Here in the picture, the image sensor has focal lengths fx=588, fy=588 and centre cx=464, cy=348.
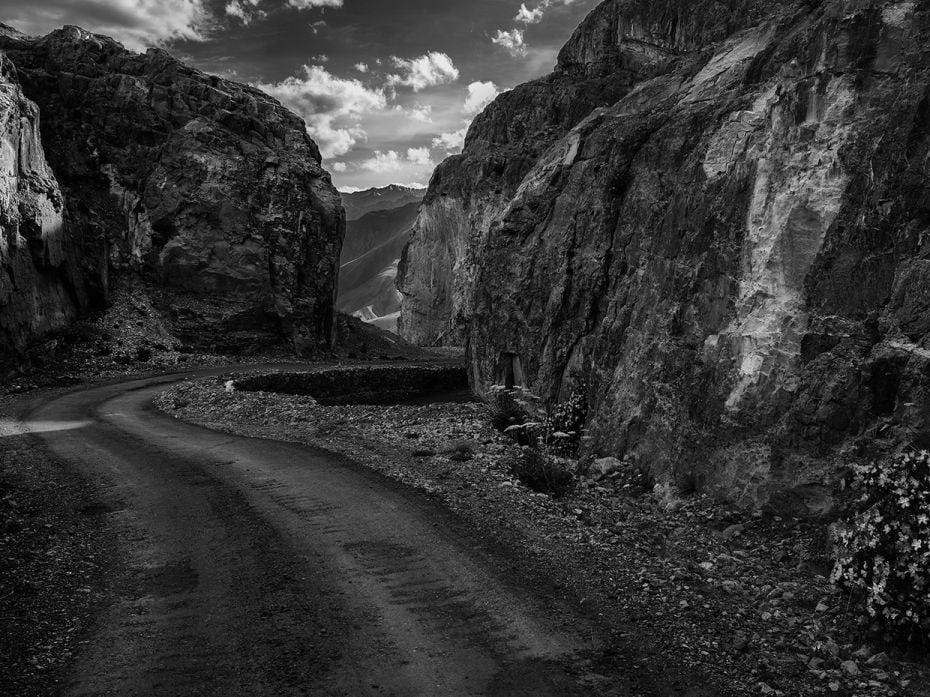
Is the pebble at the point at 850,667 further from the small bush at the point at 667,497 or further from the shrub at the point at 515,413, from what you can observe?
the shrub at the point at 515,413

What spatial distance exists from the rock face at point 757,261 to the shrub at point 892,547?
3.97ft

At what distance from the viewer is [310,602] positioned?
8.25 metres

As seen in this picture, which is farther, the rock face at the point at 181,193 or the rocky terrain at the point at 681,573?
the rock face at the point at 181,193

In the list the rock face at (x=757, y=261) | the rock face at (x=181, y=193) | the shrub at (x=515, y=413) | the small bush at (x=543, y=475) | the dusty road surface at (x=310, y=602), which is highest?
the rock face at (x=181, y=193)

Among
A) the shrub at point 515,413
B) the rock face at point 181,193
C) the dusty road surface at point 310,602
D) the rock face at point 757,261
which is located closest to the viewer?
the dusty road surface at point 310,602

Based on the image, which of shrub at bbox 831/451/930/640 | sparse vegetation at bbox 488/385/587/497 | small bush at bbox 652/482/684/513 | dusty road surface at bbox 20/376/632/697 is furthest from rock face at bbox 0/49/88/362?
shrub at bbox 831/451/930/640

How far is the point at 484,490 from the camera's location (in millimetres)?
12938

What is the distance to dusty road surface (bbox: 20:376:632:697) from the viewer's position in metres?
6.59

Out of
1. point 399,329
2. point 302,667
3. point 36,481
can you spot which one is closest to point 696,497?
point 302,667

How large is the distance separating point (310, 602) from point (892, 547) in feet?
24.5

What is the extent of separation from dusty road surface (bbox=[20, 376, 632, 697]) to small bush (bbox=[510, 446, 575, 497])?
7.85 ft

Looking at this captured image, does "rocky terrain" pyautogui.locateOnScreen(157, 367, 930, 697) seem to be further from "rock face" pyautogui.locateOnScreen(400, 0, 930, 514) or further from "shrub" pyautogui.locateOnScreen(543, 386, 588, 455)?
"shrub" pyautogui.locateOnScreen(543, 386, 588, 455)

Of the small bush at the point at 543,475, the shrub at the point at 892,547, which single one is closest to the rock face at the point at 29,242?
the small bush at the point at 543,475

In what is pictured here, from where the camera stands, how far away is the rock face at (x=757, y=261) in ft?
32.1
